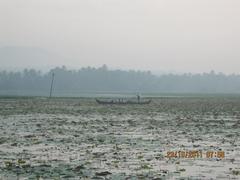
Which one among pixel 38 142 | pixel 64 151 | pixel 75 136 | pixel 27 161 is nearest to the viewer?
pixel 27 161

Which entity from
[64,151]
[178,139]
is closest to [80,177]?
[64,151]

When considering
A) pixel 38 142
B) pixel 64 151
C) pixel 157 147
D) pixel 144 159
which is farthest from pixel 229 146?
pixel 38 142

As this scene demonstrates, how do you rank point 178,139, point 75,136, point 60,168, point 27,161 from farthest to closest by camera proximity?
point 75,136 < point 178,139 < point 27,161 < point 60,168

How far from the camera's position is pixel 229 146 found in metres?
24.7

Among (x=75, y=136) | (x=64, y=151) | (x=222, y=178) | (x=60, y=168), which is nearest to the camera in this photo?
(x=222, y=178)

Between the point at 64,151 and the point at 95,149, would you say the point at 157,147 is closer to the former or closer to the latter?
the point at 95,149

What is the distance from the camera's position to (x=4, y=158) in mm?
20156

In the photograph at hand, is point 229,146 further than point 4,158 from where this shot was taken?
Yes

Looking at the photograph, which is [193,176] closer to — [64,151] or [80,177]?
[80,177]

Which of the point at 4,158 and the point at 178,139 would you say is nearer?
the point at 4,158

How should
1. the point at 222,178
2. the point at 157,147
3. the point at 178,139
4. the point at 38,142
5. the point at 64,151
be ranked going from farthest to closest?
1. the point at 178,139
2. the point at 38,142
3. the point at 157,147
4. the point at 64,151
5. the point at 222,178

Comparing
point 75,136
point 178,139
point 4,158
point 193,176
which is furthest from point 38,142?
point 193,176

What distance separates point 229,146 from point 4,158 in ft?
36.9

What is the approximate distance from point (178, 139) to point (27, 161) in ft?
36.9
